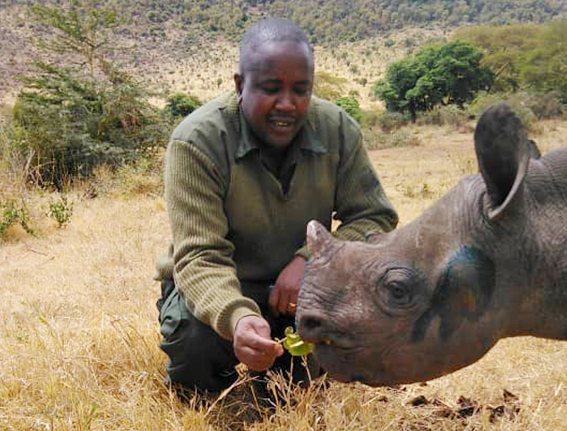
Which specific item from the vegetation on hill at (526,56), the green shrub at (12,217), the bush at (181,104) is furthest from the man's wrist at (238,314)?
the vegetation on hill at (526,56)

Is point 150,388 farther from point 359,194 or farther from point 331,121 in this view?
point 331,121

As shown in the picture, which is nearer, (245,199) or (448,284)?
(448,284)

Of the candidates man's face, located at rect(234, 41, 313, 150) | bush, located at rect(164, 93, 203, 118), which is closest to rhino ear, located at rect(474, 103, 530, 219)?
man's face, located at rect(234, 41, 313, 150)

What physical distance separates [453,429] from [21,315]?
3.09 meters

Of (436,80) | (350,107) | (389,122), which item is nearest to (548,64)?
(436,80)

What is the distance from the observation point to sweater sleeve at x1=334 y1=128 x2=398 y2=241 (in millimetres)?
3383

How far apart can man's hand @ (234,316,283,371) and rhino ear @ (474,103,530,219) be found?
3.11ft

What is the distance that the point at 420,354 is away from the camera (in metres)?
2.11

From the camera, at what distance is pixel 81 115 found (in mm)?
12953

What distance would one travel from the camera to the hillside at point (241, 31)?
4100 centimetres

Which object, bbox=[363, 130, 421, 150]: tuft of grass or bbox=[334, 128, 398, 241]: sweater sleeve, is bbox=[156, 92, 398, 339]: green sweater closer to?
bbox=[334, 128, 398, 241]: sweater sleeve

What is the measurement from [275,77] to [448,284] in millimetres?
1155

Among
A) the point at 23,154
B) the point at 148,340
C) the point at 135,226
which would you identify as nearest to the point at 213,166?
the point at 148,340

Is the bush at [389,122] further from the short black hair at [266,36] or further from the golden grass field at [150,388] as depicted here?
the short black hair at [266,36]
